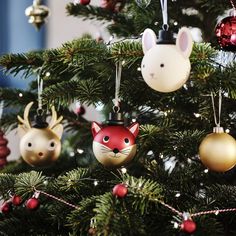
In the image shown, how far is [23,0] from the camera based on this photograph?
1562mm

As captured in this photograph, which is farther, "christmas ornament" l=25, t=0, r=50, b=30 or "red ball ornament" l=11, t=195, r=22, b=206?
"christmas ornament" l=25, t=0, r=50, b=30

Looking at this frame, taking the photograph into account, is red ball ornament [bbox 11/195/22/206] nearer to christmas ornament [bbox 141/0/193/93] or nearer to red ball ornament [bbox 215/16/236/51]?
christmas ornament [bbox 141/0/193/93]

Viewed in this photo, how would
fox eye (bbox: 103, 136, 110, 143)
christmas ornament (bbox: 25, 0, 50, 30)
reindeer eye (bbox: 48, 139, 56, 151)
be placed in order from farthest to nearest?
christmas ornament (bbox: 25, 0, 50, 30) → reindeer eye (bbox: 48, 139, 56, 151) → fox eye (bbox: 103, 136, 110, 143)

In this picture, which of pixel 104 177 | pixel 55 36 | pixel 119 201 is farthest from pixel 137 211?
A: pixel 55 36

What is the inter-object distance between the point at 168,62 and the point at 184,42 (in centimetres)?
3

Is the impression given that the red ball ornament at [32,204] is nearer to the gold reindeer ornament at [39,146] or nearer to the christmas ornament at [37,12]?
the gold reindeer ornament at [39,146]

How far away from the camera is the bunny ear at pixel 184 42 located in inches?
24.1

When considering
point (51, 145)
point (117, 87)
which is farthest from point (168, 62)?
point (51, 145)

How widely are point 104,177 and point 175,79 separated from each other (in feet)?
0.68

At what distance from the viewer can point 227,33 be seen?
720 mm

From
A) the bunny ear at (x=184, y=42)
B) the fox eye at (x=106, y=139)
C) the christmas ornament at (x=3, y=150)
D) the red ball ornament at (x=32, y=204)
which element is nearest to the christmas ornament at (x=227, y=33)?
the bunny ear at (x=184, y=42)

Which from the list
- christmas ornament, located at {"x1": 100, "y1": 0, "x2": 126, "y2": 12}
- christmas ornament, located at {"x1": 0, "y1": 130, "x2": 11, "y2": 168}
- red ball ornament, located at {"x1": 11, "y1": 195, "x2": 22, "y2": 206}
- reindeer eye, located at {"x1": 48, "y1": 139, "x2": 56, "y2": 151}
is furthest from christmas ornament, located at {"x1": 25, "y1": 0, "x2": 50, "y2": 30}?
red ball ornament, located at {"x1": 11, "y1": 195, "x2": 22, "y2": 206}

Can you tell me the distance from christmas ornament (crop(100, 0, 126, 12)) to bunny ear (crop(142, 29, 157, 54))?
11.7 inches

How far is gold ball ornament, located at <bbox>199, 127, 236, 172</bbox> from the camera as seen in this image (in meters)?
0.65
